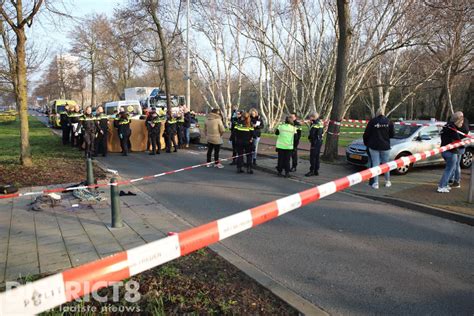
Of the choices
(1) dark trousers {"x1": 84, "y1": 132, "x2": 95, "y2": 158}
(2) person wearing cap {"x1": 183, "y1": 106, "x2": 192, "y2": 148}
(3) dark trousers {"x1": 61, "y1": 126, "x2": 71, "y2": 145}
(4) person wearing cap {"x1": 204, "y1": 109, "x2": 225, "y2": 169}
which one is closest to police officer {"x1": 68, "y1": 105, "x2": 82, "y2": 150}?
(3) dark trousers {"x1": 61, "y1": 126, "x2": 71, "y2": 145}

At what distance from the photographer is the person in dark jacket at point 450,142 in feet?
24.1

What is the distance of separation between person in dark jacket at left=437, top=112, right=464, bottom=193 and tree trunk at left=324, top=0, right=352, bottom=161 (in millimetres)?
3795

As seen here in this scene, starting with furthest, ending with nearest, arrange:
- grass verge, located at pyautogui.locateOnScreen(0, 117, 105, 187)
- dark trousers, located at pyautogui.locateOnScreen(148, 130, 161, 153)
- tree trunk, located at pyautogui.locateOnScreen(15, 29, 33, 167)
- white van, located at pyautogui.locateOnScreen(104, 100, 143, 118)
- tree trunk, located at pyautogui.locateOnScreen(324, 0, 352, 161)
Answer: white van, located at pyautogui.locateOnScreen(104, 100, 143, 118) → dark trousers, located at pyautogui.locateOnScreen(148, 130, 161, 153) → tree trunk, located at pyautogui.locateOnScreen(324, 0, 352, 161) → tree trunk, located at pyautogui.locateOnScreen(15, 29, 33, 167) → grass verge, located at pyautogui.locateOnScreen(0, 117, 105, 187)

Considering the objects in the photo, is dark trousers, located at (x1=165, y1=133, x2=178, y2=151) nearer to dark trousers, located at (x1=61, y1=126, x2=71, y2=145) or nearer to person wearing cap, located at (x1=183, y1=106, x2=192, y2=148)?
person wearing cap, located at (x1=183, y1=106, x2=192, y2=148)

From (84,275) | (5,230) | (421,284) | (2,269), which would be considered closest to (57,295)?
(84,275)

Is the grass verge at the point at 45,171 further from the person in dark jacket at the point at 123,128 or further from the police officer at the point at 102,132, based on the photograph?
the person in dark jacket at the point at 123,128

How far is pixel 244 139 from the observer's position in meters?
10.1

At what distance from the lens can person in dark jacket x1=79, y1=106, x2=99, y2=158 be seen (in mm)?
12352

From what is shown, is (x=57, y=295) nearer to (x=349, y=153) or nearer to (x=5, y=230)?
(x=5, y=230)

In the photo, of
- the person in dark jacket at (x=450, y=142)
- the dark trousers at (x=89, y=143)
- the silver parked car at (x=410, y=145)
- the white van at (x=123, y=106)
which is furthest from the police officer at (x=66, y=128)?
the person in dark jacket at (x=450, y=142)

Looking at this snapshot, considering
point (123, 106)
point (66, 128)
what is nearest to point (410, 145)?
point (66, 128)

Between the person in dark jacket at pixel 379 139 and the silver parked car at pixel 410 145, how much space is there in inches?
48.7

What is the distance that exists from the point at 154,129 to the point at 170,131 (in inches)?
28.2

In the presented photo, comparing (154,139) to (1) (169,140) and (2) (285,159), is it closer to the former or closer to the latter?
(1) (169,140)
